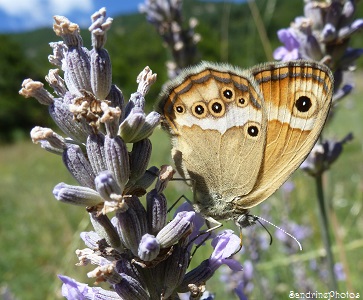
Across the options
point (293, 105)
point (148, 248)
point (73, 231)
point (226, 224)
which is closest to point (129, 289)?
point (148, 248)

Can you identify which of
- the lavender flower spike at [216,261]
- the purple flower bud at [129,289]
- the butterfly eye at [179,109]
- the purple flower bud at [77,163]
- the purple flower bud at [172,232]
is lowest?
the purple flower bud at [129,289]

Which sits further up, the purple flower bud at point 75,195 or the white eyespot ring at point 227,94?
the white eyespot ring at point 227,94

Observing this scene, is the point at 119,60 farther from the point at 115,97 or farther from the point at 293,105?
the point at 115,97

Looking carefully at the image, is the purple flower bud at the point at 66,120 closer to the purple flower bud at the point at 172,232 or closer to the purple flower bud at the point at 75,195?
the purple flower bud at the point at 75,195

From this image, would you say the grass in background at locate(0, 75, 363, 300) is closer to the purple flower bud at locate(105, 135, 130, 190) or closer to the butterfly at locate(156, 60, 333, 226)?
the butterfly at locate(156, 60, 333, 226)

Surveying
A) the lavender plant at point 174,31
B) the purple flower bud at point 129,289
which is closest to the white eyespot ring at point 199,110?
the purple flower bud at point 129,289

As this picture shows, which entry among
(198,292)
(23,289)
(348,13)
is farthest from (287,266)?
(23,289)
